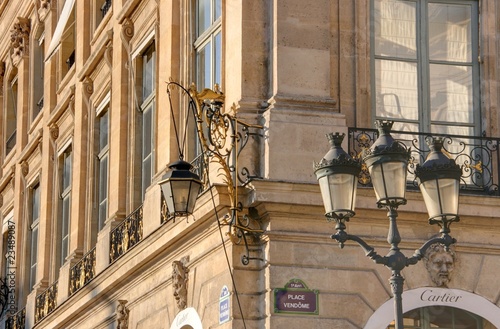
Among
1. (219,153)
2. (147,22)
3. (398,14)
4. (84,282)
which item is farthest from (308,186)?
(84,282)

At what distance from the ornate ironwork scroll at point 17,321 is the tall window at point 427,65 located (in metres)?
13.2

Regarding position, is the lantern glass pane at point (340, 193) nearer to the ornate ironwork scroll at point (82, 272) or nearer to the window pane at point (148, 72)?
the window pane at point (148, 72)

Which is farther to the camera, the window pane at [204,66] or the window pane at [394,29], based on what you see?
the window pane at [204,66]

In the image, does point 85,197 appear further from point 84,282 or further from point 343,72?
point 343,72

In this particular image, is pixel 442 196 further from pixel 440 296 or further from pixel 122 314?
pixel 122 314

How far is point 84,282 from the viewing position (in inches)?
949

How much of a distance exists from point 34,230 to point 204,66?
37.2 ft

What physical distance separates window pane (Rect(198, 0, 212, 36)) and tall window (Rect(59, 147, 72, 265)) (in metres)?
7.66

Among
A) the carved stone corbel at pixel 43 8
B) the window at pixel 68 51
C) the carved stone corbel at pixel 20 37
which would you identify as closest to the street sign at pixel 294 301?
the window at pixel 68 51

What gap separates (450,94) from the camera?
1808cm

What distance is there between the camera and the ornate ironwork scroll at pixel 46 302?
26562mm

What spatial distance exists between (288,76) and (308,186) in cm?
135

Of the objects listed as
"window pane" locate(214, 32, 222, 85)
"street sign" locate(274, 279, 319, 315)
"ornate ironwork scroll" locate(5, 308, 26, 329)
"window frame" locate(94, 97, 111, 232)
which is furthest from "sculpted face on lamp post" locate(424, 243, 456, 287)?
"ornate ironwork scroll" locate(5, 308, 26, 329)

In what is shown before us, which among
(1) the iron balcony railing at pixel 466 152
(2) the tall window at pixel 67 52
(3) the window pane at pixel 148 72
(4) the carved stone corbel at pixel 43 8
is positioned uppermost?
(4) the carved stone corbel at pixel 43 8
